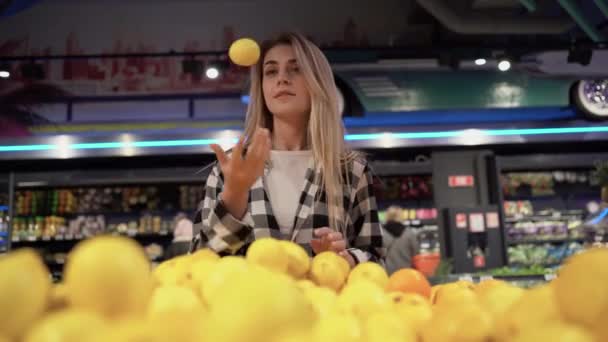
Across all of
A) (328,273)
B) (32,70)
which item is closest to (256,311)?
(328,273)

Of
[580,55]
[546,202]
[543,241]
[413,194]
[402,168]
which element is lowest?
[543,241]

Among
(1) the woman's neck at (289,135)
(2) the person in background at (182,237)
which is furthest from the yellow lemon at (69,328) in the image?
(2) the person in background at (182,237)

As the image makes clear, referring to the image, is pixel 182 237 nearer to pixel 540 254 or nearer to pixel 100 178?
pixel 100 178

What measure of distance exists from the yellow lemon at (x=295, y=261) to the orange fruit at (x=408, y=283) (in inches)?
5.5

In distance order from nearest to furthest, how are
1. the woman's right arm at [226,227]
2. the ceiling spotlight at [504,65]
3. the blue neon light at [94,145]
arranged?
1. the woman's right arm at [226,227]
2. the ceiling spotlight at [504,65]
3. the blue neon light at [94,145]

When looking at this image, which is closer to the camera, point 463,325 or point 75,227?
point 463,325

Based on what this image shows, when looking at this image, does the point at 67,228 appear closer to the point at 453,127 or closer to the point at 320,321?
the point at 453,127

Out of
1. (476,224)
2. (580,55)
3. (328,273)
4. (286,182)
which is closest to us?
(328,273)

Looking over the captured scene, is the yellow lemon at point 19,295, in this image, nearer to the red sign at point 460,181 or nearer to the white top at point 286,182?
the white top at point 286,182

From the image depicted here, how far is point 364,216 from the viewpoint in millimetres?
1562

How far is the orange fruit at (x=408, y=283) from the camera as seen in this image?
784 mm

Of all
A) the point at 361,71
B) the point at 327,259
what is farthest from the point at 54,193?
the point at 327,259

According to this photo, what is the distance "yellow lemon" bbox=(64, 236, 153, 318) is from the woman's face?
1.14m

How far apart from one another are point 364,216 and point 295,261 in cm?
81
